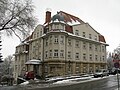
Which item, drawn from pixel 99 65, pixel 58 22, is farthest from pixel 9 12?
pixel 99 65

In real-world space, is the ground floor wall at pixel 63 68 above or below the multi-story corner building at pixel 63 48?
below

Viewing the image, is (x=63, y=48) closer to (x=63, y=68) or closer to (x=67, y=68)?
(x=63, y=68)

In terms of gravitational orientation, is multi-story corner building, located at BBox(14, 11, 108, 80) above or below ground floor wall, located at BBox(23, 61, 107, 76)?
above

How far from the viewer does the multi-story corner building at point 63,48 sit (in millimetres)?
47625

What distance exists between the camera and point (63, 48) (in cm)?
4838

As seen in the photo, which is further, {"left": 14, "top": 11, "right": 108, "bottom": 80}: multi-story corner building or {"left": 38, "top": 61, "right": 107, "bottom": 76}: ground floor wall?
{"left": 14, "top": 11, "right": 108, "bottom": 80}: multi-story corner building

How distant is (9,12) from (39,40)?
25.0 metres

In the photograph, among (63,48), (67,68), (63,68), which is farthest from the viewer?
(67,68)

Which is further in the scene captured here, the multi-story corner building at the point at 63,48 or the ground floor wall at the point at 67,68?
the multi-story corner building at the point at 63,48

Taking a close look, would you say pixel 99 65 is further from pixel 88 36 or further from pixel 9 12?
pixel 9 12

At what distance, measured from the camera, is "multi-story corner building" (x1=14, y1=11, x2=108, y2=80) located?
156 feet

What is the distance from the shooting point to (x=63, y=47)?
1906 inches

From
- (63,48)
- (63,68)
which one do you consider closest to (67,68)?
(63,68)

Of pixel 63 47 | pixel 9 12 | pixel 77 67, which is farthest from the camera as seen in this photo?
pixel 77 67
